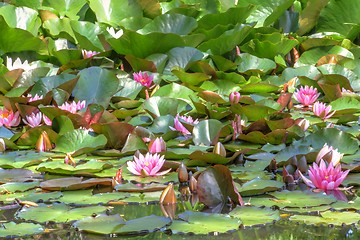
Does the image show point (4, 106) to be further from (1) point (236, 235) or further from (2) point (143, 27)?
(1) point (236, 235)

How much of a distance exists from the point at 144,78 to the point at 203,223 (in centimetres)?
225

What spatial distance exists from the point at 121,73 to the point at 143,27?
1.86 feet

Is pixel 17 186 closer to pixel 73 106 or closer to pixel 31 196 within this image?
pixel 31 196

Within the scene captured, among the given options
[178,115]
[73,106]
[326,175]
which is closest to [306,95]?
[178,115]

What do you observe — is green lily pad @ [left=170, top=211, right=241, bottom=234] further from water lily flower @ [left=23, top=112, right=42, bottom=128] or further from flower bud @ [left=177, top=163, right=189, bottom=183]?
water lily flower @ [left=23, top=112, right=42, bottom=128]

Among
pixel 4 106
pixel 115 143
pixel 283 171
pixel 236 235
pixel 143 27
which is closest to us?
pixel 236 235

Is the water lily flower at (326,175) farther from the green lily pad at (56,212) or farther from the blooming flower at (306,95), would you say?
the blooming flower at (306,95)

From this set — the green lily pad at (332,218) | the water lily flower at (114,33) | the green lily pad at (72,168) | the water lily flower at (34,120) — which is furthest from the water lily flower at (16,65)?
the green lily pad at (332,218)

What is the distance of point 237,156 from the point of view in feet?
10.1

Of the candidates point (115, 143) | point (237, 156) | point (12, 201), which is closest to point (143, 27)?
point (115, 143)

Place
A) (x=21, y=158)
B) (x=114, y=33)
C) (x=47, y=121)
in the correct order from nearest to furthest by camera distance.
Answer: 1. (x=21, y=158)
2. (x=47, y=121)
3. (x=114, y=33)

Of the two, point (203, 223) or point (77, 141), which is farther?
point (77, 141)

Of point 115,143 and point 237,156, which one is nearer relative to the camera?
point 237,156

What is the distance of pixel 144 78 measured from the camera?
174 inches
